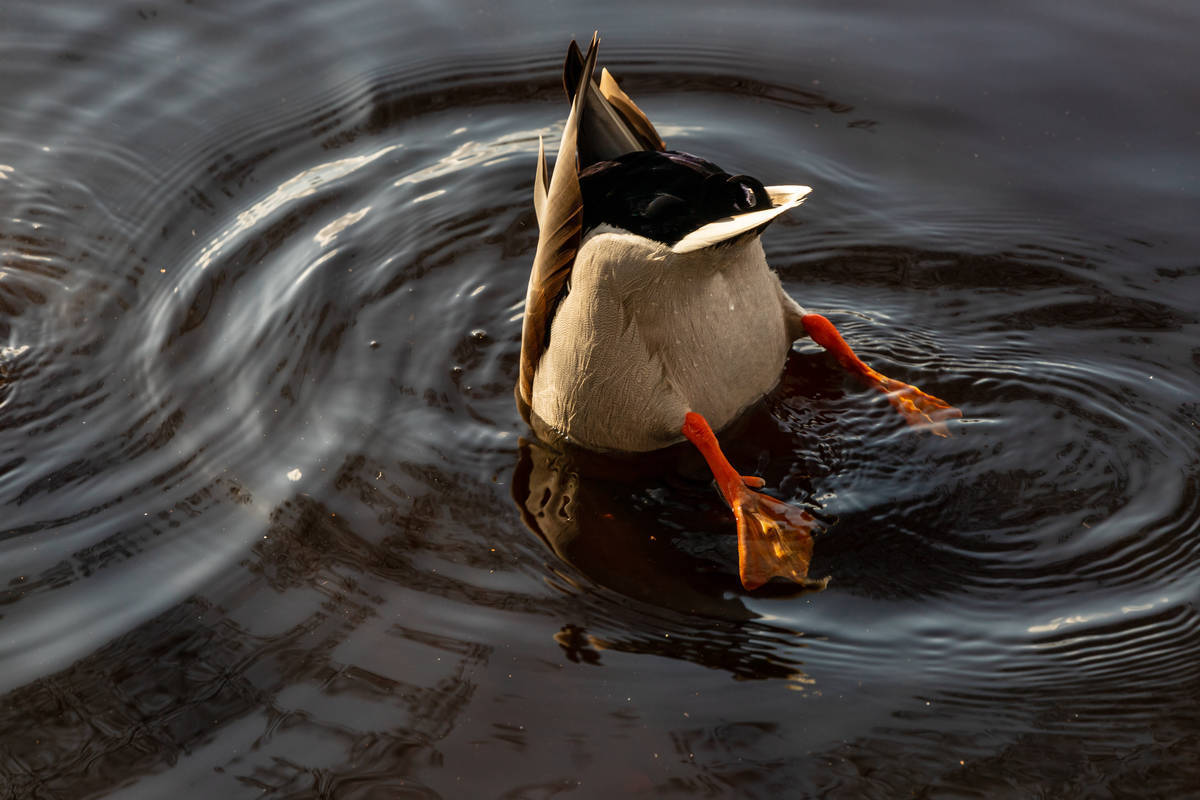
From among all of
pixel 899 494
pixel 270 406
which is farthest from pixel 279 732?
pixel 899 494

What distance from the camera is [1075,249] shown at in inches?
173

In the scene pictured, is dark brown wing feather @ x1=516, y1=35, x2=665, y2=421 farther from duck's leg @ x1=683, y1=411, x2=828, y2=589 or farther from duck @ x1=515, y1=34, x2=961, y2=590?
duck's leg @ x1=683, y1=411, x2=828, y2=589

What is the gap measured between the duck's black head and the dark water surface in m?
0.92

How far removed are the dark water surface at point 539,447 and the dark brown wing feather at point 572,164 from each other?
1.56ft

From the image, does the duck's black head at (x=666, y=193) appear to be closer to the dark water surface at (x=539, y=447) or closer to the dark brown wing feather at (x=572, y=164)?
the dark brown wing feather at (x=572, y=164)

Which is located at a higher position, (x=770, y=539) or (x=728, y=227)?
(x=728, y=227)

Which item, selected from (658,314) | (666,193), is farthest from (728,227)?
(658,314)

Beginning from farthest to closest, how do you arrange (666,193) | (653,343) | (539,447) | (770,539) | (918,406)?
(539,447) → (918,406) → (653,343) → (770,539) → (666,193)

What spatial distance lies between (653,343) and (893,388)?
93cm

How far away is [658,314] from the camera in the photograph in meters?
3.34

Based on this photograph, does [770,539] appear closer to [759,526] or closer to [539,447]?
[759,526]

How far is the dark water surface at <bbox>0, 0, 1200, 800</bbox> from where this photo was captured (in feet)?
9.52

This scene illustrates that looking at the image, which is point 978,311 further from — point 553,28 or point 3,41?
point 3,41

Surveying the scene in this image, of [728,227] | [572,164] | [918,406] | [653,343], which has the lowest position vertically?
[918,406]
